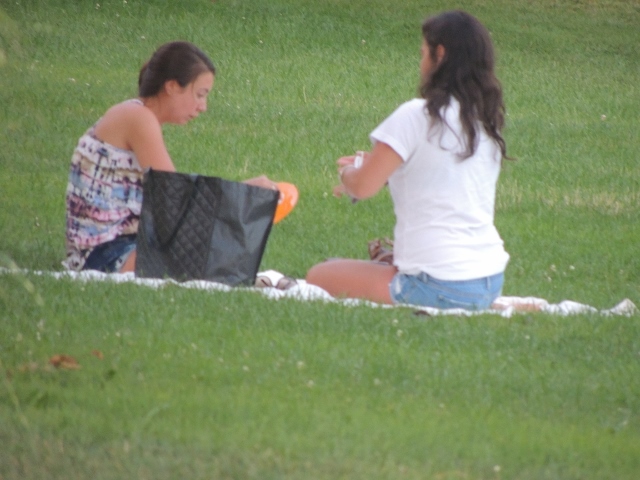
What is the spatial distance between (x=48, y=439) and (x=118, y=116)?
107 inches

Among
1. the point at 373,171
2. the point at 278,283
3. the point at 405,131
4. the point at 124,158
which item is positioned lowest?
the point at 278,283

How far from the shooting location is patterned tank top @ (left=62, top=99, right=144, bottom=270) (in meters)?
6.32

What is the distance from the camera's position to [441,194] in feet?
18.5

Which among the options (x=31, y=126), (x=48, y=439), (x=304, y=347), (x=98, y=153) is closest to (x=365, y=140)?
(x=31, y=126)

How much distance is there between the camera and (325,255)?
7.88 meters

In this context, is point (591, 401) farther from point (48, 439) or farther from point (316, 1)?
point (316, 1)

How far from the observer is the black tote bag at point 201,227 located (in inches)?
231

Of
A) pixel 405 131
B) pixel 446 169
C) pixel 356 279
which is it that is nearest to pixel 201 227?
pixel 356 279

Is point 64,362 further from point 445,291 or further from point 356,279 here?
point 445,291

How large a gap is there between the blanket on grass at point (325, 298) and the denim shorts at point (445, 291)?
6 centimetres

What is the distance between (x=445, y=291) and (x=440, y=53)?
3.68ft

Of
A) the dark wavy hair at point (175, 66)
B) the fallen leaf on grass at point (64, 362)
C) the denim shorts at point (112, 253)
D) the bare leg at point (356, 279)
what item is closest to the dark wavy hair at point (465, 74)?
the bare leg at point (356, 279)

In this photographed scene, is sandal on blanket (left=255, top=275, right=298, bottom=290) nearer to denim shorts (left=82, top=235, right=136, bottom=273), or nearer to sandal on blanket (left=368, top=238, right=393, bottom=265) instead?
sandal on blanket (left=368, top=238, right=393, bottom=265)

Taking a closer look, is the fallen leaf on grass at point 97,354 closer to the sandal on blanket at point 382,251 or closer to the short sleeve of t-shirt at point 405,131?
the short sleeve of t-shirt at point 405,131
